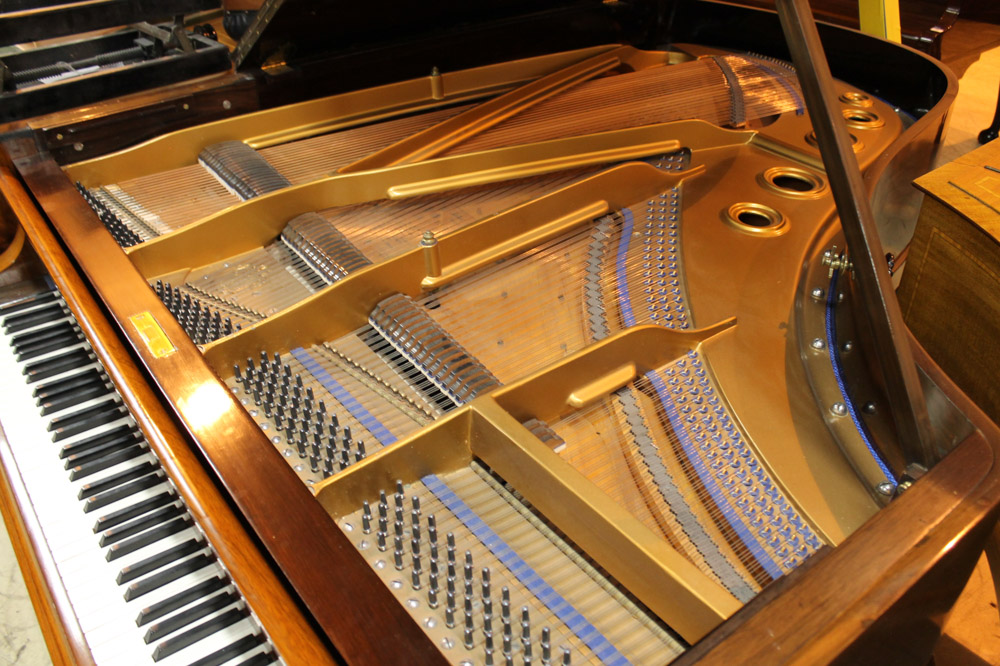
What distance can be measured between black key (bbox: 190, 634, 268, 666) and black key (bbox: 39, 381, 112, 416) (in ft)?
2.91

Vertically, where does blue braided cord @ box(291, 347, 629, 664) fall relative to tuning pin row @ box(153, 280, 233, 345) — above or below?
below

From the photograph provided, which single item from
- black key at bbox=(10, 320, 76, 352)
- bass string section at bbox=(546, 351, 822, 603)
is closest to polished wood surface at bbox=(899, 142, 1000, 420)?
bass string section at bbox=(546, 351, 822, 603)

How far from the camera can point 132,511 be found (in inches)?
62.3

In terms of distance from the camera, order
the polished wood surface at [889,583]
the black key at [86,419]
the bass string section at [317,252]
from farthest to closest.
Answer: the bass string section at [317,252], the black key at [86,419], the polished wood surface at [889,583]

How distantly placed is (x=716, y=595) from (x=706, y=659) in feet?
0.61

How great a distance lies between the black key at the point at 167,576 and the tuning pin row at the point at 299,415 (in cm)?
26

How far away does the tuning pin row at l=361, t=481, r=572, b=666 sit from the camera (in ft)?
3.95

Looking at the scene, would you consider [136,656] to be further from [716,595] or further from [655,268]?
[655,268]

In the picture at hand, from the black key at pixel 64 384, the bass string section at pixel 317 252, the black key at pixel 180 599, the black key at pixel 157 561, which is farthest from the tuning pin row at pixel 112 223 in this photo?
the black key at pixel 180 599

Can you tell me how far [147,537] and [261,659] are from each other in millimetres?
391

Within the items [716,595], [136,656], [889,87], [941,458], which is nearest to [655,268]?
[941,458]

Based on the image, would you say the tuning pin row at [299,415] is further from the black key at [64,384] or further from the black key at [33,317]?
the black key at [33,317]

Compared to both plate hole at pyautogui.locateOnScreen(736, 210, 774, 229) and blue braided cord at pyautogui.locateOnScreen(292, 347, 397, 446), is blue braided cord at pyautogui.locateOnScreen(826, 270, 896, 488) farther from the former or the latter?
blue braided cord at pyautogui.locateOnScreen(292, 347, 397, 446)

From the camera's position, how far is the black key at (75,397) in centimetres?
188
